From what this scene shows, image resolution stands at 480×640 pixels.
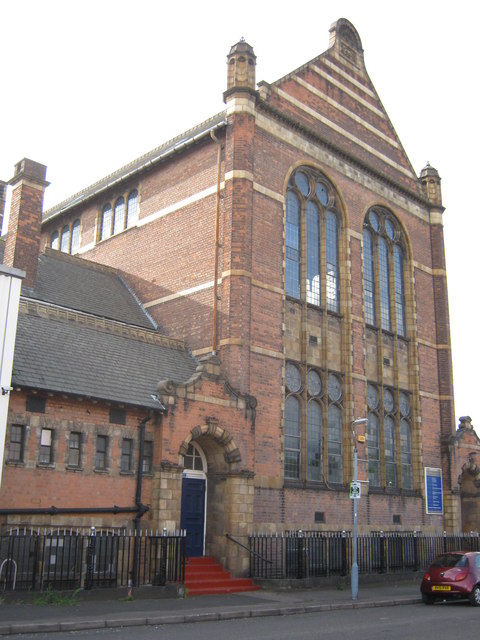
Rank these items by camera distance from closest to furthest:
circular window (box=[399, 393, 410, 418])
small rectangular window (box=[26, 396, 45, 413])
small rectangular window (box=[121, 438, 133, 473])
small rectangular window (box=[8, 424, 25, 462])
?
small rectangular window (box=[8, 424, 25, 462]) → small rectangular window (box=[26, 396, 45, 413]) → small rectangular window (box=[121, 438, 133, 473]) → circular window (box=[399, 393, 410, 418])

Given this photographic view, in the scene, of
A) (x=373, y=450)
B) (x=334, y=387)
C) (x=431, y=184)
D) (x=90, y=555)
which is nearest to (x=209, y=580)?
(x=90, y=555)

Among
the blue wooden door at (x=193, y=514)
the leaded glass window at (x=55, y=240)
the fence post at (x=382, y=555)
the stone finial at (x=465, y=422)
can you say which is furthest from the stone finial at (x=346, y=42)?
→ the fence post at (x=382, y=555)

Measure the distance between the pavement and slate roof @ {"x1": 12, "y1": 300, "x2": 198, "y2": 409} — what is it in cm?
497

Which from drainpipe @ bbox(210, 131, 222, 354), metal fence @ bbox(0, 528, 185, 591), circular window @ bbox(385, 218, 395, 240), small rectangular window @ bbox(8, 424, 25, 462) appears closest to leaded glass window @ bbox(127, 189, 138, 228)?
drainpipe @ bbox(210, 131, 222, 354)

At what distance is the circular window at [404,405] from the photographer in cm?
2991

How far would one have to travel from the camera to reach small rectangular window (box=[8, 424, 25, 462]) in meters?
17.4

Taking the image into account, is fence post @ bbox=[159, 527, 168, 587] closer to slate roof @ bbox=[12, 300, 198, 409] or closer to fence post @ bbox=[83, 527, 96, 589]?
fence post @ bbox=[83, 527, 96, 589]

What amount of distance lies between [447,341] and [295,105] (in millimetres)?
12350

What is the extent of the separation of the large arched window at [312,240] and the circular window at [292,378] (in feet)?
8.59

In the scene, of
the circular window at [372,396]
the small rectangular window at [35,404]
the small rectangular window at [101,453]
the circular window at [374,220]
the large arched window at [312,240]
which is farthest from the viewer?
the circular window at [374,220]

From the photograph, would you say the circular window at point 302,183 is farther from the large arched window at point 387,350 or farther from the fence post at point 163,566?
the fence post at point 163,566

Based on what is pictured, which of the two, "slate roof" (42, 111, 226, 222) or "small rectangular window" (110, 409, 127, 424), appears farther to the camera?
"slate roof" (42, 111, 226, 222)

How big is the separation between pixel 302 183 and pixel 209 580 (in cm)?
1506

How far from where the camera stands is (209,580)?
20266 millimetres
